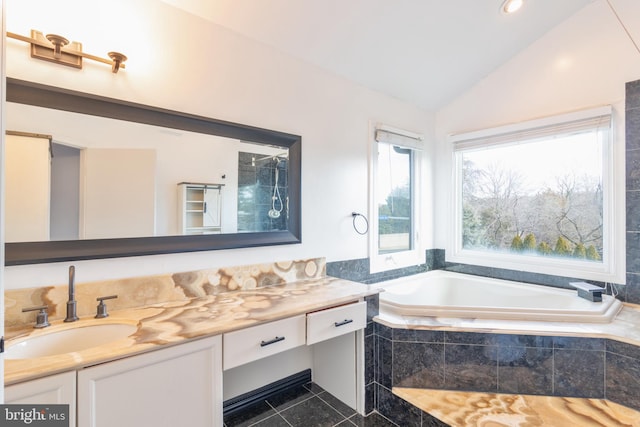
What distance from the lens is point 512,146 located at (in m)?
2.79

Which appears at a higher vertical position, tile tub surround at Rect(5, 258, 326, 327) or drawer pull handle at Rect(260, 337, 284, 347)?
tile tub surround at Rect(5, 258, 326, 327)

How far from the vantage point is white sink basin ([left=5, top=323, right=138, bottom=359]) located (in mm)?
1121

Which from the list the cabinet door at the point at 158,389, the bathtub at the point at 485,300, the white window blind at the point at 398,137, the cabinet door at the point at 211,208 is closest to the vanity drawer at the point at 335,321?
the bathtub at the point at 485,300

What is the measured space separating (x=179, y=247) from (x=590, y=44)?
133 inches

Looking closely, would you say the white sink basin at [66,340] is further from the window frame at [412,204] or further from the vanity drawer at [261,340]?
the window frame at [412,204]

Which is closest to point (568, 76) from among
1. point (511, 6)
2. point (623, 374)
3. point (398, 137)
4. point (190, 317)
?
point (511, 6)

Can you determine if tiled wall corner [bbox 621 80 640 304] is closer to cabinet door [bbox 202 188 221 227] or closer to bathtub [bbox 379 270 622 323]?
bathtub [bbox 379 270 622 323]

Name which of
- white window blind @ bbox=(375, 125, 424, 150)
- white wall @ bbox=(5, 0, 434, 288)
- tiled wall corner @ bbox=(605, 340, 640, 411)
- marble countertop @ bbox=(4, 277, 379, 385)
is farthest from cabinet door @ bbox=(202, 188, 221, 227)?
tiled wall corner @ bbox=(605, 340, 640, 411)

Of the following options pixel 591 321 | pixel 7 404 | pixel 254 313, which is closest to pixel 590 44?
pixel 591 321

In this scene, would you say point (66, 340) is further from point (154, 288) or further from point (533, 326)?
point (533, 326)

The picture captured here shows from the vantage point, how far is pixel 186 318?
1.35 metres

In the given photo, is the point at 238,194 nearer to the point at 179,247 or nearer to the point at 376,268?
the point at 179,247

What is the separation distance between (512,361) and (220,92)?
2.42 m

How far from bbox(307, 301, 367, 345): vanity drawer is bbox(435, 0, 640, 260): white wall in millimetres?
2111
